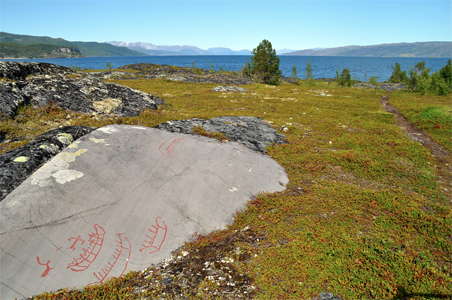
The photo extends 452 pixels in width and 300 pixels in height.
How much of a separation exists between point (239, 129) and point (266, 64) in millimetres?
84213

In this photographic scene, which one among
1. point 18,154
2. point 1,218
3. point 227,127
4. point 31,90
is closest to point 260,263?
point 1,218

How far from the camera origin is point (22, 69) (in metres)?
26.2

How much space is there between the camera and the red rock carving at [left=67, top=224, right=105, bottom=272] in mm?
8234

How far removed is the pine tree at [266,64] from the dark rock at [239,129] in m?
79.6

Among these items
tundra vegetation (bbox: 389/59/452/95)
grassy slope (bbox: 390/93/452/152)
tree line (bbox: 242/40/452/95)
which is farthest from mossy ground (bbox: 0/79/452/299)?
tree line (bbox: 242/40/452/95)

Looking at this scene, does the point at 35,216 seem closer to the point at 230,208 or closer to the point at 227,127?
the point at 230,208

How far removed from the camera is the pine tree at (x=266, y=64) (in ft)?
317

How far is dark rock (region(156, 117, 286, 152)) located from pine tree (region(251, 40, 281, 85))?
7957 cm

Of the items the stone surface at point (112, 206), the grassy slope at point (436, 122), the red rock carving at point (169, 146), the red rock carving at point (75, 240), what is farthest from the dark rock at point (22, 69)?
the grassy slope at point (436, 122)

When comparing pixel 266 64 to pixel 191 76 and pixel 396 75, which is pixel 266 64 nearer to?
pixel 191 76

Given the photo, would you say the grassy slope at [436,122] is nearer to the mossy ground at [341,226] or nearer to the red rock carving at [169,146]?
the mossy ground at [341,226]

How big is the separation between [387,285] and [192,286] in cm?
673

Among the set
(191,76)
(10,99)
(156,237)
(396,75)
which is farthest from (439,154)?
(396,75)

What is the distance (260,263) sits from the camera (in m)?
8.99
